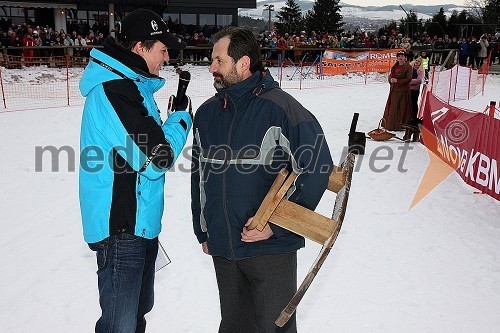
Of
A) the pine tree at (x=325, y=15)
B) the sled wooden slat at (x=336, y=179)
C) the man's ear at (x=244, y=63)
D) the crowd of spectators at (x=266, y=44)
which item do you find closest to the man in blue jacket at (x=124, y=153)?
the man's ear at (x=244, y=63)

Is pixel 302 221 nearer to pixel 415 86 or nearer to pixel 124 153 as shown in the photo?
pixel 124 153

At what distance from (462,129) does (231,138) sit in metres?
6.19

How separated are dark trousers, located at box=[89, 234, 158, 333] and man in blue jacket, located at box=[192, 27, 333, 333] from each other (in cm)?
42

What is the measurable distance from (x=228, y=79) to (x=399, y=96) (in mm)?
9261

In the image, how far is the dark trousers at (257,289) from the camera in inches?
97.0

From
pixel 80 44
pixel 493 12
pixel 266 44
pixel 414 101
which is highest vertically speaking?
pixel 493 12

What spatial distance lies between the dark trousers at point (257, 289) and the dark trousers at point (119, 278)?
46 cm

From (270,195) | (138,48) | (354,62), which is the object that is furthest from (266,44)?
(270,195)

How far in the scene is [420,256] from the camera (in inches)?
189

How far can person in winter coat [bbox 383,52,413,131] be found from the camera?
1069cm

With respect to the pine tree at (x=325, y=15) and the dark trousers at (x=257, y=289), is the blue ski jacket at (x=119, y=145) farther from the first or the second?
the pine tree at (x=325, y=15)

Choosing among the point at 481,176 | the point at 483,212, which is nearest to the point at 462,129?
the point at 481,176

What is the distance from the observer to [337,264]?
4613 millimetres

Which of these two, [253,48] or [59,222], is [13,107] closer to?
[59,222]
